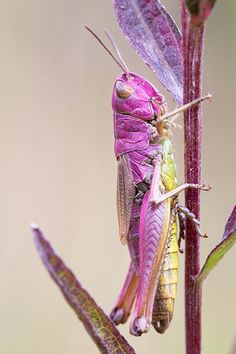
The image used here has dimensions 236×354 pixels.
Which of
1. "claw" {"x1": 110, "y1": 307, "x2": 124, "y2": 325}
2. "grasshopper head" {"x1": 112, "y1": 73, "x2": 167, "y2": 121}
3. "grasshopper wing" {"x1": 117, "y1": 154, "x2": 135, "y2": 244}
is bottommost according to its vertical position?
"claw" {"x1": 110, "y1": 307, "x2": 124, "y2": 325}

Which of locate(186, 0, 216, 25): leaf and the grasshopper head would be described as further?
the grasshopper head

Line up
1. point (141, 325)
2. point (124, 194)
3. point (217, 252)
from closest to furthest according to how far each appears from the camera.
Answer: point (217, 252) < point (141, 325) < point (124, 194)

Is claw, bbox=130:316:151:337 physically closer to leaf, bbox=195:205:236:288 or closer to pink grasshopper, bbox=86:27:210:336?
pink grasshopper, bbox=86:27:210:336

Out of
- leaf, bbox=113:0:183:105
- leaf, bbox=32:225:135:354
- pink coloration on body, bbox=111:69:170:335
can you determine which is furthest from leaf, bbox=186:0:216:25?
pink coloration on body, bbox=111:69:170:335

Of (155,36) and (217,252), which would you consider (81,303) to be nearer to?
(217,252)

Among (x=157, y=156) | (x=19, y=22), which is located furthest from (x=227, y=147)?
(x=157, y=156)

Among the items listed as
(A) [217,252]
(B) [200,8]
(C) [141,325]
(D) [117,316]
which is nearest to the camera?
(B) [200,8]

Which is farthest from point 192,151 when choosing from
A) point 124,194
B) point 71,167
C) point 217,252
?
point 71,167
